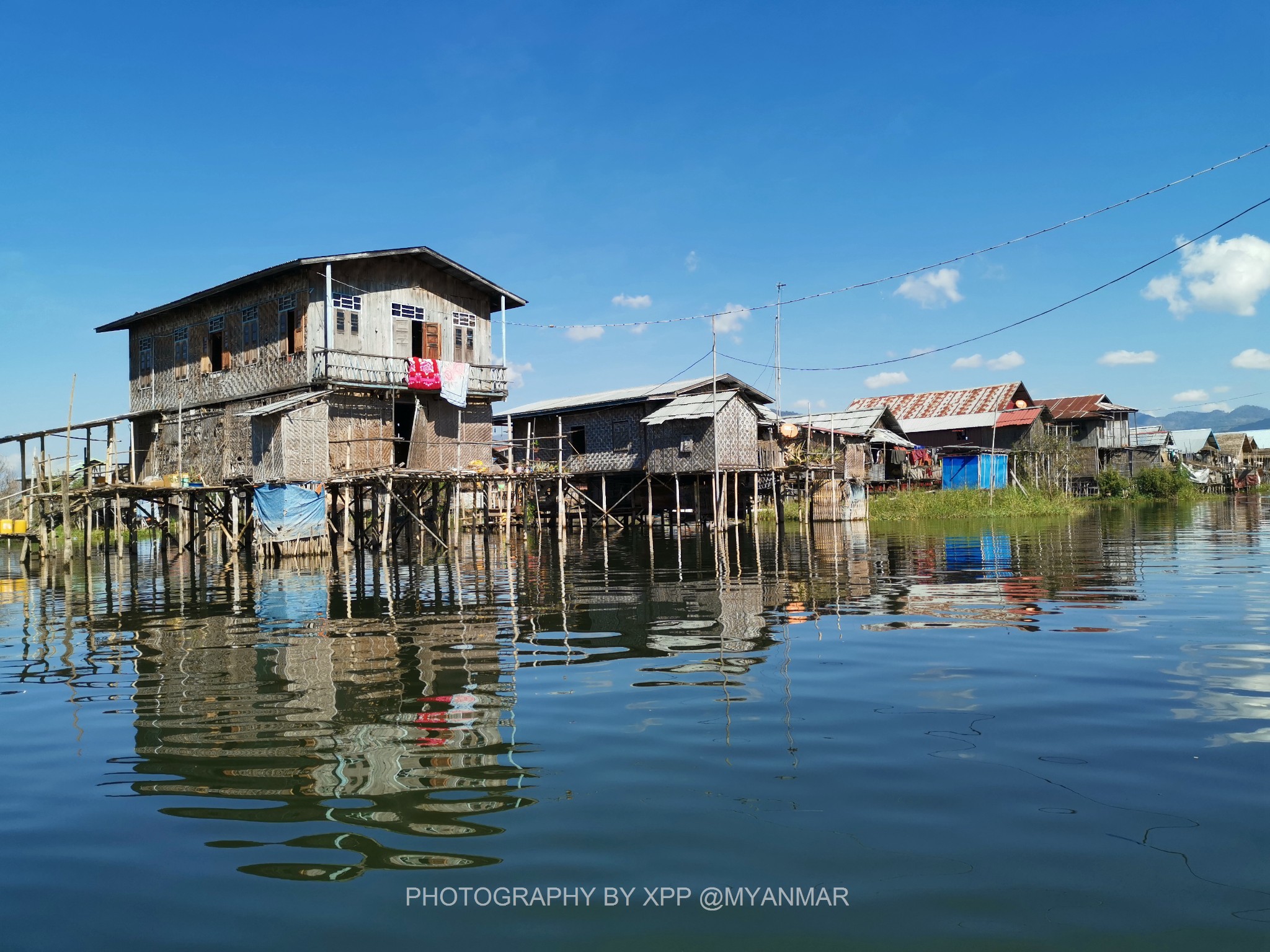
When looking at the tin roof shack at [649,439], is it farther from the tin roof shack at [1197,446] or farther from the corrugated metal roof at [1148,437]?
the tin roof shack at [1197,446]

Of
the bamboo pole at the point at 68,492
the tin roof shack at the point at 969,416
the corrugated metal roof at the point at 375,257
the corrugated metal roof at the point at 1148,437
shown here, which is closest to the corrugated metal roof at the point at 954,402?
the tin roof shack at the point at 969,416

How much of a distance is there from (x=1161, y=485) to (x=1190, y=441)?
17082 mm

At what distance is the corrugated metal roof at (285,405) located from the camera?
20.6 m

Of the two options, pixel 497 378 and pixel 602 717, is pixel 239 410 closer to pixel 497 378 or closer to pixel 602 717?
pixel 497 378

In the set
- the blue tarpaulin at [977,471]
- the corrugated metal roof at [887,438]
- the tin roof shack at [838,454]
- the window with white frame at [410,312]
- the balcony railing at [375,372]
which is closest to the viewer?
the balcony railing at [375,372]

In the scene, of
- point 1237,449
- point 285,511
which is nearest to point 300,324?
point 285,511

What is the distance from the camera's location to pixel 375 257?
22.4m

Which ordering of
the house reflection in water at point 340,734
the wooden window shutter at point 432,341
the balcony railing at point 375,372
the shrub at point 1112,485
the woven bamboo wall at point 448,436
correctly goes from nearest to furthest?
1. the house reflection in water at point 340,734
2. the balcony railing at point 375,372
3. the woven bamboo wall at point 448,436
4. the wooden window shutter at point 432,341
5. the shrub at point 1112,485

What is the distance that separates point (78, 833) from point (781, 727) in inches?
141

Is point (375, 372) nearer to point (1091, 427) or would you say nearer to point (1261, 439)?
point (1091, 427)

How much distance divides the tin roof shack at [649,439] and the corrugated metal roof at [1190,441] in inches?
1372

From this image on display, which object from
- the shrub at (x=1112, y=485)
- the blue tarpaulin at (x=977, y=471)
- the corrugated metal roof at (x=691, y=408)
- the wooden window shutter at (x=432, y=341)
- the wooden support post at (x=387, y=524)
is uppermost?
the wooden window shutter at (x=432, y=341)

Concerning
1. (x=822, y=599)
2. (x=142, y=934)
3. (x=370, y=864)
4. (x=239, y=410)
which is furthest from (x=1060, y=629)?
(x=239, y=410)

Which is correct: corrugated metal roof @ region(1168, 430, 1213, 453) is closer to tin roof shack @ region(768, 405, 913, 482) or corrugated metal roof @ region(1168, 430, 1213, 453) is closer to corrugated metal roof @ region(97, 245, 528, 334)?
tin roof shack @ region(768, 405, 913, 482)
